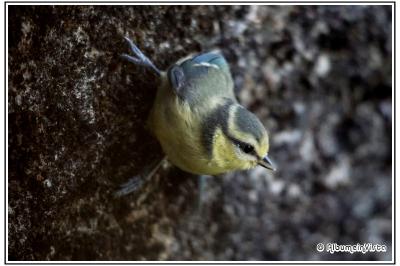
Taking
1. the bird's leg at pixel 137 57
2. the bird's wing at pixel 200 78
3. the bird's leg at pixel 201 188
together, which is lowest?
the bird's leg at pixel 201 188

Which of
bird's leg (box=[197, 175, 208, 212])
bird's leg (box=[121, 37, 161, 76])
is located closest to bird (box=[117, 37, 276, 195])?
bird's leg (box=[121, 37, 161, 76])

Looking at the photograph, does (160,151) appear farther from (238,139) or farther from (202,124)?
(238,139)

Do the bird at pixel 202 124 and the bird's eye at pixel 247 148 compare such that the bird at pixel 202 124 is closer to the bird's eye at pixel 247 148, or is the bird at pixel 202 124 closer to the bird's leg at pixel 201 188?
the bird's eye at pixel 247 148

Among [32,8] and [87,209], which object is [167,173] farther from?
[32,8]

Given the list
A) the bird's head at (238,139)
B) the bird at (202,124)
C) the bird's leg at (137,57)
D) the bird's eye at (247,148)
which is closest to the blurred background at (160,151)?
the bird's leg at (137,57)

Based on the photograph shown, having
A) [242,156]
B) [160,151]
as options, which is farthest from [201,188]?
[242,156]

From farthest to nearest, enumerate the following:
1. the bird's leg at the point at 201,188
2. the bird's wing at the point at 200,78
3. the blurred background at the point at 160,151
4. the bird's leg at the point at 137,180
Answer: the bird's leg at the point at 201,188 → the bird's leg at the point at 137,180 → the bird's wing at the point at 200,78 → the blurred background at the point at 160,151

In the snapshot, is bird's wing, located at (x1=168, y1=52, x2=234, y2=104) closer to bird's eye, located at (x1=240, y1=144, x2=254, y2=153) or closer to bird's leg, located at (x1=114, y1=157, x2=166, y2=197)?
bird's eye, located at (x1=240, y1=144, x2=254, y2=153)

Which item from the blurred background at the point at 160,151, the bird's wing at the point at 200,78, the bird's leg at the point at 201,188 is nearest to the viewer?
the blurred background at the point at 160,151
